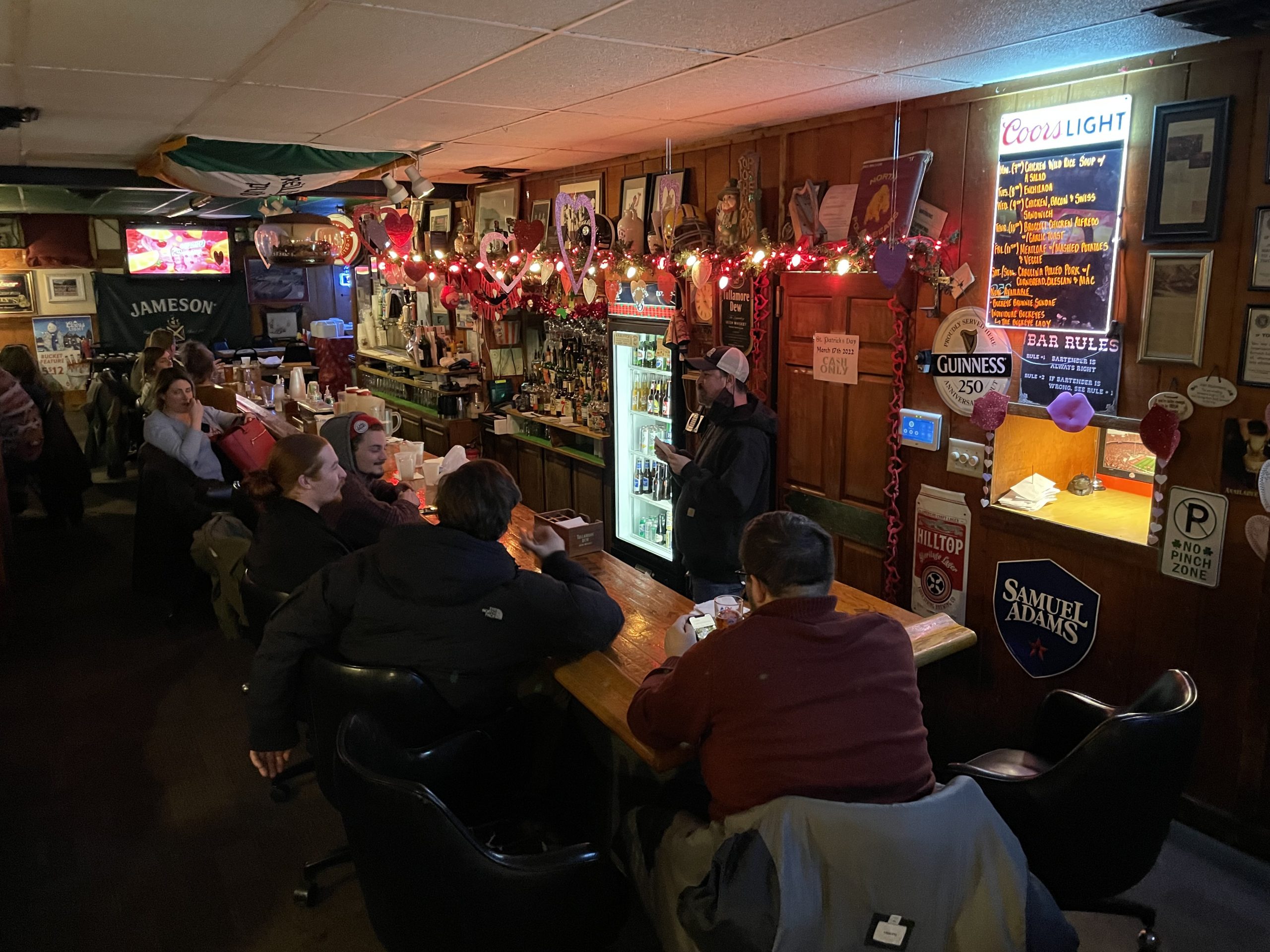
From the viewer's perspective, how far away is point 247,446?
536 cm

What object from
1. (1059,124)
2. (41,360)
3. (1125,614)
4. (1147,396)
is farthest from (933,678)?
(41,360)

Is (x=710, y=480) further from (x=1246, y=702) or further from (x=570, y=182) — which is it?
(x=570, y=182)

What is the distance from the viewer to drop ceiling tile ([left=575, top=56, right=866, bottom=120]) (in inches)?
127

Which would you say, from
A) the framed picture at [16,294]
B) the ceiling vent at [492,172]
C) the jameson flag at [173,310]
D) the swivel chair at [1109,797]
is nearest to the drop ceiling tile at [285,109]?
the ceiling vent at [492,172]

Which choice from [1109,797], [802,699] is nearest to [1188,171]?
[1109,797]

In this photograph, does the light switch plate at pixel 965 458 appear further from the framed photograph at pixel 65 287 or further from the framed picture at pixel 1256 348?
the framed photograph at pixel 65 287

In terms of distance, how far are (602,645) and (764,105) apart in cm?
265

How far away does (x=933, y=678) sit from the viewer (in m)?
4.06

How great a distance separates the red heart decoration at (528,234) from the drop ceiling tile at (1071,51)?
301 cm

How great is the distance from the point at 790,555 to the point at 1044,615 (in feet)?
6.93

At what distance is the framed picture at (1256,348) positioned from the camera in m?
2.82

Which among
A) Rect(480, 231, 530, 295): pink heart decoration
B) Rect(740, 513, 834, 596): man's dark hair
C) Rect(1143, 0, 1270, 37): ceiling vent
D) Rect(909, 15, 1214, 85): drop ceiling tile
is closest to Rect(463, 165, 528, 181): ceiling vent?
Rect(480, 231, 530, 295): pink heart decoration

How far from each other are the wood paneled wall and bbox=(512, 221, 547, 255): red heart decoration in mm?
2166

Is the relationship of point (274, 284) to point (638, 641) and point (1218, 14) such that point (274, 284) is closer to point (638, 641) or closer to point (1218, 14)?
point (638, 641)
